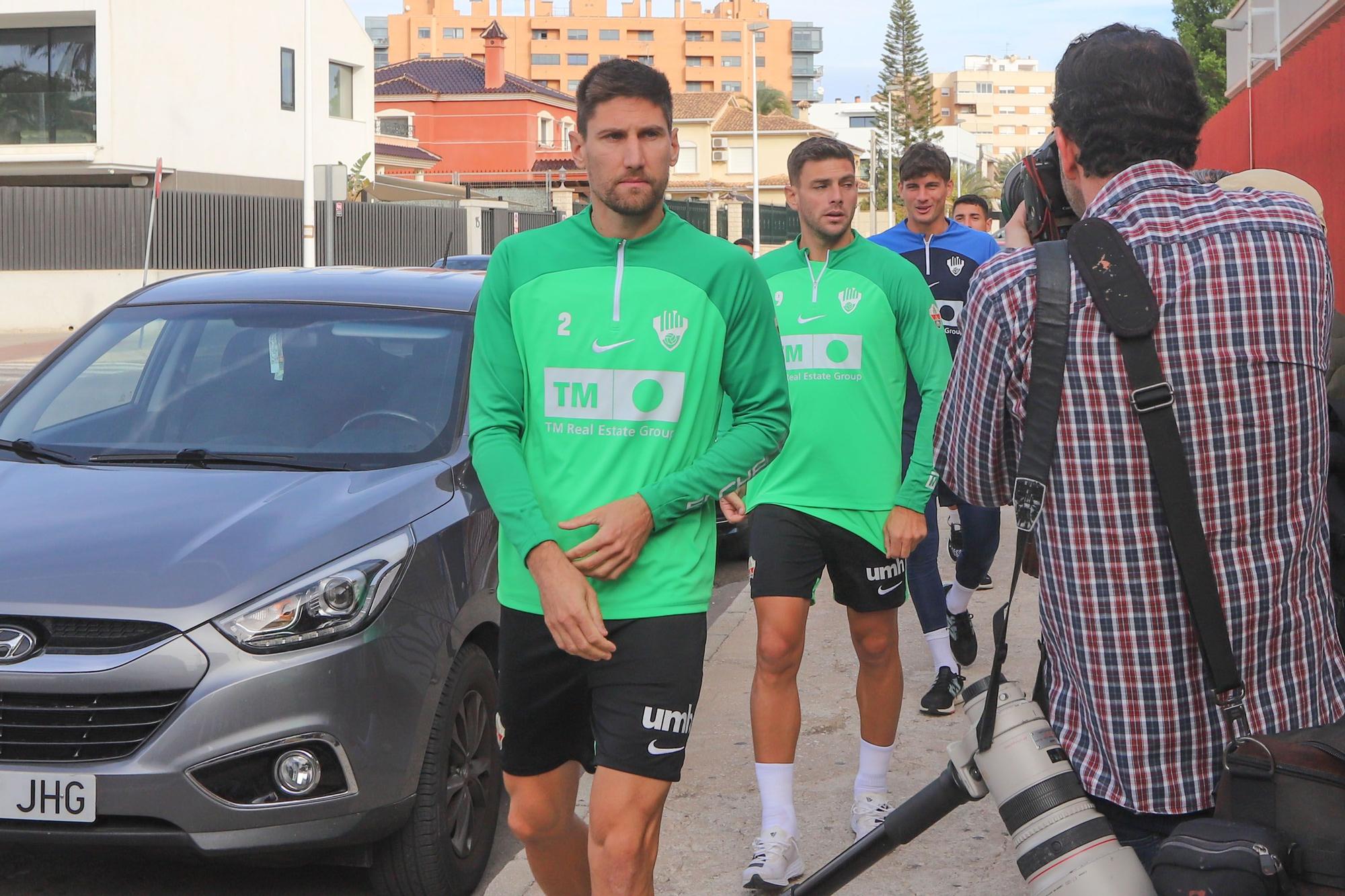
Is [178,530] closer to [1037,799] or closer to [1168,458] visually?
[1037,799]

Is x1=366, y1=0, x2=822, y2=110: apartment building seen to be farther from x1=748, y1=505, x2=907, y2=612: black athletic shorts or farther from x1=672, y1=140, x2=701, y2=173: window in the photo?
x1=748, y1=505, x2=907, y2=612: black athletic shorts

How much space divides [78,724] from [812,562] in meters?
2.03

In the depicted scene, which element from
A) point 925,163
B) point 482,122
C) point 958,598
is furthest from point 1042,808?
point 482,122

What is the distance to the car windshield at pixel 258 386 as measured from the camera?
14.9 ft

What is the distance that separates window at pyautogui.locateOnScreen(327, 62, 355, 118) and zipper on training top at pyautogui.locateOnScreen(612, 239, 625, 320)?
40.2 metres

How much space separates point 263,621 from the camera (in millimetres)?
3543

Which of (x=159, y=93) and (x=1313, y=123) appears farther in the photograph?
(x=159, y=93)

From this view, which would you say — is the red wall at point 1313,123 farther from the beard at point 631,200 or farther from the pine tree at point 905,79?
the pine tree at point 905,79

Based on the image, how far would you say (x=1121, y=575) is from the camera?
2.09 m

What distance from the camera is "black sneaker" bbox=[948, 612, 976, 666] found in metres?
6.47

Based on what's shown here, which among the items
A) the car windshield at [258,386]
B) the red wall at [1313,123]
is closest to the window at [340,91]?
the red wall at [1313,123]

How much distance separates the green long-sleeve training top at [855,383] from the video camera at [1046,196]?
1.81 m

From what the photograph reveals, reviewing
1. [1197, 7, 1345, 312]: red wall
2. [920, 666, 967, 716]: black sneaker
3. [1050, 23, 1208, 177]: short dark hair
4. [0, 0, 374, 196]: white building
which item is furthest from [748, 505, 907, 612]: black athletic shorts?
[0, 0, 374, 196]: white building

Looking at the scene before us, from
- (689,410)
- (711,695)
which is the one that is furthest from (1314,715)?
(711,695)
